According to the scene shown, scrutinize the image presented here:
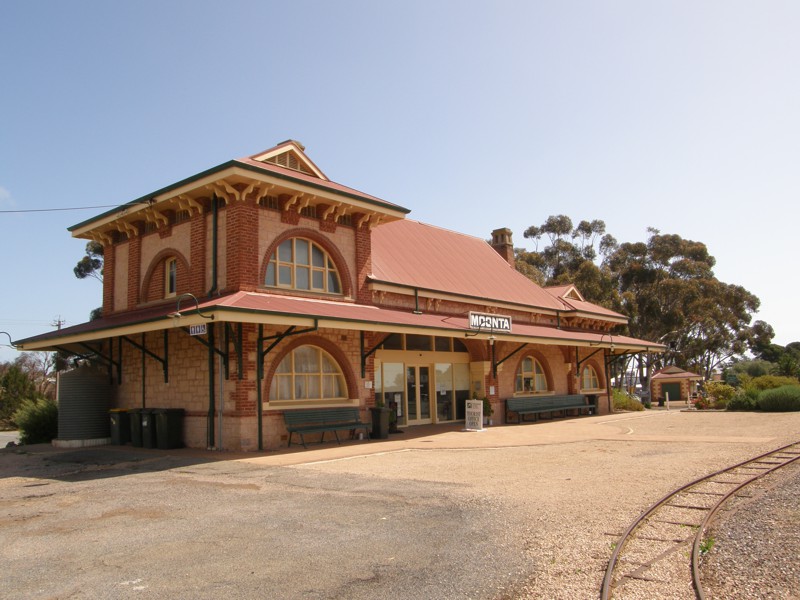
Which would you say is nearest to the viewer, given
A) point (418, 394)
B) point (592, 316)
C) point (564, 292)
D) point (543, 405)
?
point (418, 394)

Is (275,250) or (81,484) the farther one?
(275,250)

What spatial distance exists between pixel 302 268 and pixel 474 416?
633 centimetres

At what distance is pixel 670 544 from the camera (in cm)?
664

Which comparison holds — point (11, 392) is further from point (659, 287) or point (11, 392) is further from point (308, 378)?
point (659, 287)

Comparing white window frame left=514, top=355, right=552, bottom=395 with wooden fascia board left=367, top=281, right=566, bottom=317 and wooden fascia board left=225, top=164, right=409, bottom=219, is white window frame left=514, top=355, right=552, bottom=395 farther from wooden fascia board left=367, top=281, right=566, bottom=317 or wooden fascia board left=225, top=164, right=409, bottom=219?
wooden fascia board left=225, top=164, right=409, bottom=219

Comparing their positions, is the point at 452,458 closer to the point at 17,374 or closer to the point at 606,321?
the point at 606,321

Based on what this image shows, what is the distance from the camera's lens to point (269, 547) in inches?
259

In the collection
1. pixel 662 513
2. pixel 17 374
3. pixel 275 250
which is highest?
pixel 275 250

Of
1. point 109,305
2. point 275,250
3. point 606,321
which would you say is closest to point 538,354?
point 606,321

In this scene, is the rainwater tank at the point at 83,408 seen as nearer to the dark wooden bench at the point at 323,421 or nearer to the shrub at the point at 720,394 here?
the dark wooden bench at the point at 323,421

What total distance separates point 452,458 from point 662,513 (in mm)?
5503

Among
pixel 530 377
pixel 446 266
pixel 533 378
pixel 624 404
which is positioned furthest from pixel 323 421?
pixel 624 404

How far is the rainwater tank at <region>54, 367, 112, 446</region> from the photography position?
17047 millimetres

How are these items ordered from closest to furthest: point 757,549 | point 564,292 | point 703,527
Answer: point 757,549, point 703,527, point 564,292
